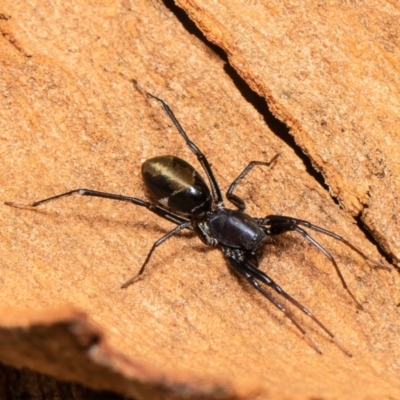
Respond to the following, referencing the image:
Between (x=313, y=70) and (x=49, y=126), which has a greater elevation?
(x=313, y=70)

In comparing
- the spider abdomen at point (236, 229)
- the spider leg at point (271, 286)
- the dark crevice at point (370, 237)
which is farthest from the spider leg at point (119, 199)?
the dark crevice at point (370, 237)

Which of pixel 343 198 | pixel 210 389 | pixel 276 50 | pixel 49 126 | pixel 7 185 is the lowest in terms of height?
pixel 7 185

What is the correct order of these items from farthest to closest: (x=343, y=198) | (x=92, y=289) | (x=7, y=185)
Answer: (x=343, y=198), (x=7, y=185), (x=92, y=289)

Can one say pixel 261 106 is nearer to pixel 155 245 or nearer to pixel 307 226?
pixel 307 226

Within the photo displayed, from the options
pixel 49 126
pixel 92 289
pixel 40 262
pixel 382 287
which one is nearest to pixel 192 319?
pixel 92 289

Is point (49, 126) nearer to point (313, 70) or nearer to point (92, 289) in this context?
point (92, 289)

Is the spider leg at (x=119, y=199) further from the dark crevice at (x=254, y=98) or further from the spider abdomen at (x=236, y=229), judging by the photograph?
the dark crevice at (x=254, y=98)

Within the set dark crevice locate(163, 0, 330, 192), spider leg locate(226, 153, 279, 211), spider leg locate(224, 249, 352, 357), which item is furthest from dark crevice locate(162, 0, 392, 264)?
spider leg locate(224, 249, 352, 357)
